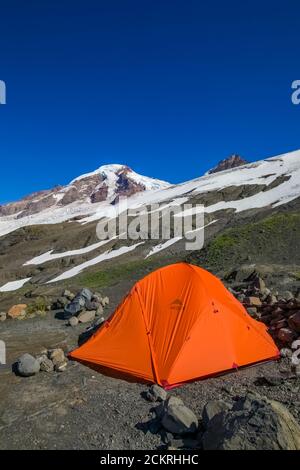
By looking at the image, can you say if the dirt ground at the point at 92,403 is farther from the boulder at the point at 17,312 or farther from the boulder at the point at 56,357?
the boulder at the point at 17,312

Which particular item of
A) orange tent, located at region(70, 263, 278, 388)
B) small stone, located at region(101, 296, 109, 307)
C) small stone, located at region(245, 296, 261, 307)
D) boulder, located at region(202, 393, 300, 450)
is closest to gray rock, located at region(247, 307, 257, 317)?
small stone, located at region(245, 296, 261, 307)

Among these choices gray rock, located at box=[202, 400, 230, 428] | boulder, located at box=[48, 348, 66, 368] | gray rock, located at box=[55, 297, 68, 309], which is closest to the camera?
gray rock, located at box=[202, 400, 230, 428]

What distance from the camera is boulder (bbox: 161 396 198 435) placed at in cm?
777

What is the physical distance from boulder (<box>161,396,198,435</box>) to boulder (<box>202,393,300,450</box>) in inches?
26.9

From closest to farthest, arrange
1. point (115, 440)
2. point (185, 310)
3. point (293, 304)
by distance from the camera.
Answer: point (115, 440)
point (185, 310)
point (293, 304)

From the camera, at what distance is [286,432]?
6.42 m

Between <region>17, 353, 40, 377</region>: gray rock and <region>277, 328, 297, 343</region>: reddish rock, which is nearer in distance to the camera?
<region>17, 353, 40, 377</region>: gray rock

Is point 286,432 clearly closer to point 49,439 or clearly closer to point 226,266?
point 49,439

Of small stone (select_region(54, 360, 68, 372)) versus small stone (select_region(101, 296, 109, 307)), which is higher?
small stone (select_region(54, 360, 68, 372))

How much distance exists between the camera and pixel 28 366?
1145 cm

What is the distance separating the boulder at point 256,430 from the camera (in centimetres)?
629

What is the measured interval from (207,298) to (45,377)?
4977 mm

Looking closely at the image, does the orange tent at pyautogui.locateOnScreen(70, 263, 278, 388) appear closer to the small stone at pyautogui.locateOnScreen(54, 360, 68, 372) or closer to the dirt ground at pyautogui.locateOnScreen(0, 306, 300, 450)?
the dirt ground at pyautogui.locateOnScreen(0, 306, 300, 450)

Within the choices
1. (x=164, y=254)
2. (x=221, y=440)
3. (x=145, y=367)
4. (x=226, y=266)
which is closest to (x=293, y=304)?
(x=145, y=367)
